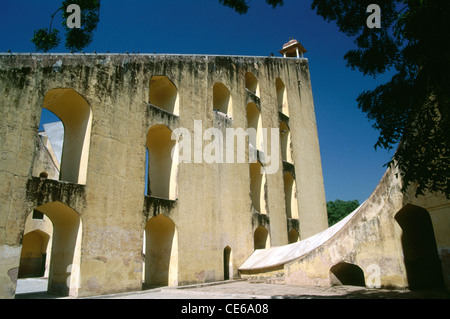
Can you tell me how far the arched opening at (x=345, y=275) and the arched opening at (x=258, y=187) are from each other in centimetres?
597

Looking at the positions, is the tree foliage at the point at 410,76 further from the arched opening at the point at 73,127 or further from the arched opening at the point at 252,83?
the arched opening at the point at 252,83

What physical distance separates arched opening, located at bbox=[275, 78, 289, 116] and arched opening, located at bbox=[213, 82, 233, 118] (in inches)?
219

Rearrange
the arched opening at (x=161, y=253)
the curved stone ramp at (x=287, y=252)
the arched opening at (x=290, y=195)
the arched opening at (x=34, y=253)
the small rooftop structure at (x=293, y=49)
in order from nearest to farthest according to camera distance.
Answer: the curved stone ramp at (x=287, y=252)
the arched opening at (x=161, y=253)
the arched opening at (x=34, y=253)
the arched opening at (x=290, y=195)
the small rooftop structure at (x=293, y=49)

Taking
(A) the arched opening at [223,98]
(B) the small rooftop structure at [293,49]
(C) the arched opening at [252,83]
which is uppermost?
(B) the small rooftop structure at [293,49]

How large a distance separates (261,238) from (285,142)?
638 centimetres

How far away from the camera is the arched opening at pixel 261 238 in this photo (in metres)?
15.1

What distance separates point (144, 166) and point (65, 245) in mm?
3246

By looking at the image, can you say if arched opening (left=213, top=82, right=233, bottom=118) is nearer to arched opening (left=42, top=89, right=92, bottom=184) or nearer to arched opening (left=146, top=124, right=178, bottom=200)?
arched opening (left=146, top=124, right=178, bottom=200)

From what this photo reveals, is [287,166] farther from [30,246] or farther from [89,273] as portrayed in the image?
[30,246]

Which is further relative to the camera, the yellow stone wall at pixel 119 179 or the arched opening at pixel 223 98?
the arched opening at pixel 223 98

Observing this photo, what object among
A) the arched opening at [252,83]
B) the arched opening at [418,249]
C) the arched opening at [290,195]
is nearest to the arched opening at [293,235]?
the arched opening at [290,195]

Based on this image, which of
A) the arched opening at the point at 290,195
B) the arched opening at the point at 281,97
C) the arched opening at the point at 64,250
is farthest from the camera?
the arched opening at the point at 281,97

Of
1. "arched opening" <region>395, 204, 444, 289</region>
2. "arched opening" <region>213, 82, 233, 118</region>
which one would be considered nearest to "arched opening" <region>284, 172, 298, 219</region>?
"arched opening" <region>213, 82, 233, 118</region>
